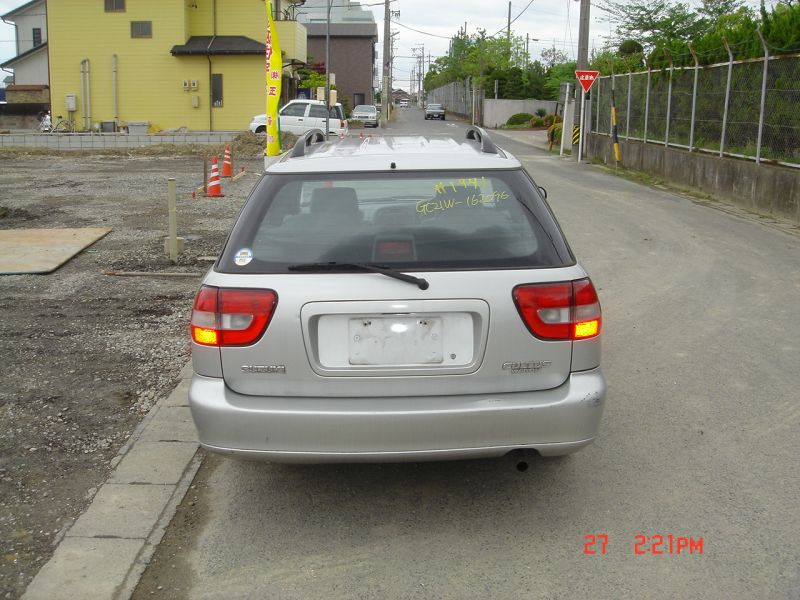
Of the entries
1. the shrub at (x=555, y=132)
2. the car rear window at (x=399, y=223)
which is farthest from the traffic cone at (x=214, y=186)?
the shrub at (x=555, y=132)

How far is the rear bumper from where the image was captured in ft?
12.1

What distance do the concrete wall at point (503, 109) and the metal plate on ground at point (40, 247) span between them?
52.9 metres

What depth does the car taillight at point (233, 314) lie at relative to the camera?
3.70 m

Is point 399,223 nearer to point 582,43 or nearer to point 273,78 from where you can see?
point 273,78

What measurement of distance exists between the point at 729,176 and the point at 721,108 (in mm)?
1954

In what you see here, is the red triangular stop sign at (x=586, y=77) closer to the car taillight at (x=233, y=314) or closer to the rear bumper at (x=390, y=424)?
the rear bumper at (x=390, y=424)

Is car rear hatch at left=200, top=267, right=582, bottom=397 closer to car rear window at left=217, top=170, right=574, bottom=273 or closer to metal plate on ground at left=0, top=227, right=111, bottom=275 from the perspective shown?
car rear window at left=217, top=170, right=574, bottom=273

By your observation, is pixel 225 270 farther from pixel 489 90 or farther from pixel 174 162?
pixel 489 90

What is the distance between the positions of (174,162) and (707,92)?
15.8 metres

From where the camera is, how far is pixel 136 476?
177 inches

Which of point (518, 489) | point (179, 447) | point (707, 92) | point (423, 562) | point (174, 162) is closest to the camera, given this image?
point (423, 562)

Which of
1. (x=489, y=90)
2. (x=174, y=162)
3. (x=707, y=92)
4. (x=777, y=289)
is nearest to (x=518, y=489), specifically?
(x=777, y=289)

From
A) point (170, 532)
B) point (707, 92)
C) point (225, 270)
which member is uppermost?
point (707, 92)
